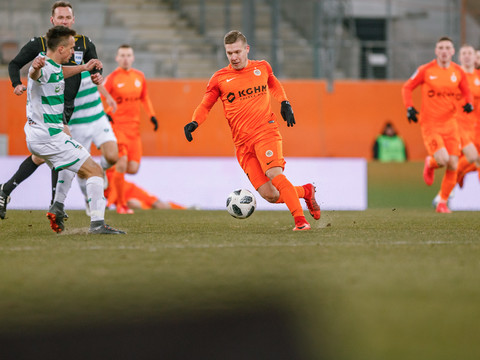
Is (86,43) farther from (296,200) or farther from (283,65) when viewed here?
(283,65)

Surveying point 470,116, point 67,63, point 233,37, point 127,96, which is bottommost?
point 470,116

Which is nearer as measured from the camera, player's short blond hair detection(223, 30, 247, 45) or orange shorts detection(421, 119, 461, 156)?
player's short blond hair detection(223, 30, 247, 45)

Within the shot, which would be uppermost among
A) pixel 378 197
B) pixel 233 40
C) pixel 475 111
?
pixel 233 40

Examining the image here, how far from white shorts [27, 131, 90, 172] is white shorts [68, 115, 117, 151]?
229 centimetres

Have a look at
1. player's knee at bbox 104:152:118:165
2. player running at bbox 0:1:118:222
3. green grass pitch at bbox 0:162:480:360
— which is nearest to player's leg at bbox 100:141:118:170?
player's knee at bbox 104:152:118:165

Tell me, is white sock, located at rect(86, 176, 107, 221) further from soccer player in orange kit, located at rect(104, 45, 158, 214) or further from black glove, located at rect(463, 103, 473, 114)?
black glove, located at rect(463, 103, 473, 114)

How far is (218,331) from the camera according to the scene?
3.63m

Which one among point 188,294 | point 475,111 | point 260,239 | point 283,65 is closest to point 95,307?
point 188,294

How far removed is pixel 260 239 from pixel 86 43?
2.92m

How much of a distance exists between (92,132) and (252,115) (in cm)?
250

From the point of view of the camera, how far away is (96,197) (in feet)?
23.0

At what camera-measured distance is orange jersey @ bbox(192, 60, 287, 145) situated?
25.1ft

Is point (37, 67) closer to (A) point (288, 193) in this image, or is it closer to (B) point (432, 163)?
(A) point (288, 193)

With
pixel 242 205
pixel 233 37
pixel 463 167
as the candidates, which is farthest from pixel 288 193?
pixel 463 167
